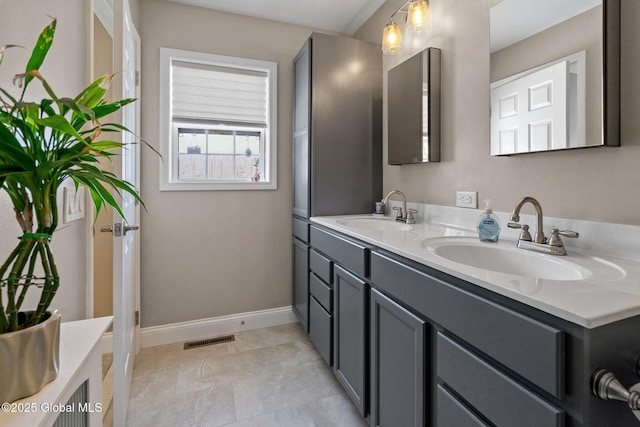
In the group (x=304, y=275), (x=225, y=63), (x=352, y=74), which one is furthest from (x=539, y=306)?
(x=225, y=63)

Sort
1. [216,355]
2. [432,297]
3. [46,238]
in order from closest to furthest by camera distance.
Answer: [46,238], [432,297], [216,355]

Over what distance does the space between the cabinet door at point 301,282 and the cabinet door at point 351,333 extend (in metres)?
0.53

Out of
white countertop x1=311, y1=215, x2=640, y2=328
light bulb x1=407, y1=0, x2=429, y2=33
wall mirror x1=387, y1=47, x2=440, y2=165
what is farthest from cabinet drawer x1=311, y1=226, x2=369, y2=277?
light bulb x1=407, y1=0, x2=429, y2=33

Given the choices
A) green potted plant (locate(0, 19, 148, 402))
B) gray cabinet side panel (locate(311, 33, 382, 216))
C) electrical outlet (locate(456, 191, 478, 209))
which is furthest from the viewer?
gray cabinet side panel (locate(311, 33, 382, 216))

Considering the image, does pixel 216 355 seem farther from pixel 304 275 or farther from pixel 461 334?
pixel 461 334

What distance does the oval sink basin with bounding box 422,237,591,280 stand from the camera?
100 centimetres

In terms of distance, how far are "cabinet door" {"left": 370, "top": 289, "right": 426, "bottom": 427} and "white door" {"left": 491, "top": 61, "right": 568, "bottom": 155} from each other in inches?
34.0

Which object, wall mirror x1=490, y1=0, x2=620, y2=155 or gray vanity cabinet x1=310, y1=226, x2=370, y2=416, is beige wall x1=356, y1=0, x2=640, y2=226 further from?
gray vanity cabinet x1=310, y1=226, x2=370, y2=416

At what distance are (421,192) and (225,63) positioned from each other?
182cm

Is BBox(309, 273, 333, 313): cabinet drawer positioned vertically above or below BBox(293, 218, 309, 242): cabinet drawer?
below

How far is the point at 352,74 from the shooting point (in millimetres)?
2258

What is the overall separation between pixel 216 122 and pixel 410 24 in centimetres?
158

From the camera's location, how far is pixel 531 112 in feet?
4.17

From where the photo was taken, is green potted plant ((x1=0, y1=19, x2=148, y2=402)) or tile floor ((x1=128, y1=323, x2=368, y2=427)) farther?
tile floor ((x1=128, y1=323, x2=368, y2=427))
